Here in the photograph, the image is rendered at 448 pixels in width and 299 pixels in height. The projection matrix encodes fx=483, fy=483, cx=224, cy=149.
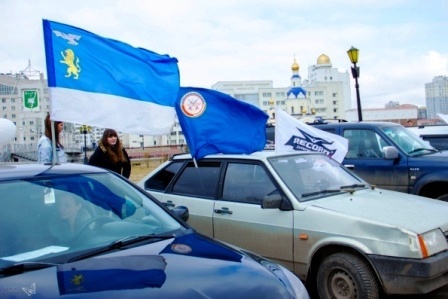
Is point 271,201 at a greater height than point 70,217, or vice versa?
point 70,217

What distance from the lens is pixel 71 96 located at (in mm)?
→ 5418

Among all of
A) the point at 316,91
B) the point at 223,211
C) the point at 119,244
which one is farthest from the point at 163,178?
the point at 316,91

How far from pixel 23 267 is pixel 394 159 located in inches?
248

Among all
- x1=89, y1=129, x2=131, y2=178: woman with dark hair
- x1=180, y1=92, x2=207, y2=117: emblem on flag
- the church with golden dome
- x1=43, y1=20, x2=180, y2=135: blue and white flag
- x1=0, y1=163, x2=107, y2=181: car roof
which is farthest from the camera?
the church with golden dome

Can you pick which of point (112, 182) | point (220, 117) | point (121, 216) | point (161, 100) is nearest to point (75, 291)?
point (121, 216)

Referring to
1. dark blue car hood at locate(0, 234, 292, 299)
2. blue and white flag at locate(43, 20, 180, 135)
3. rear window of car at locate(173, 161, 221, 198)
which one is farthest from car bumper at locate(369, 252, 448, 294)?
blue and white flag at locate(43, 20, 180, 135)

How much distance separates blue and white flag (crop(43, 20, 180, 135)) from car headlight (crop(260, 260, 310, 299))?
3062 mm

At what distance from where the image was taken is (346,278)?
14.5ft

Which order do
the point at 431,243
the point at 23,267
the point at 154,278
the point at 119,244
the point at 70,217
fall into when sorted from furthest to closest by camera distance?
the point at 431,243, the point at 70,217, the point at 119,244, the point at 23,267, the point at 154,278

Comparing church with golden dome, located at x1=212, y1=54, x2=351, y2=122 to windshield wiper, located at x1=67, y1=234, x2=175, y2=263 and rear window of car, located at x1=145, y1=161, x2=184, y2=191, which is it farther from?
windshield wiper, located at x1=67, y1=234, x2=175, y2=263

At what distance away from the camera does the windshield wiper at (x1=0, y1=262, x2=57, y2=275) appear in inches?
111

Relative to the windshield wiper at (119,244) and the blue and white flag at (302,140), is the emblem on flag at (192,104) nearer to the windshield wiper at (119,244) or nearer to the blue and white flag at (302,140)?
the blue and white flag at (302,140)

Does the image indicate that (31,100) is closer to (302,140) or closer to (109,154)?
(109,154)

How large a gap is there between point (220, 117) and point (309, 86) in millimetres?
127845
